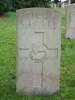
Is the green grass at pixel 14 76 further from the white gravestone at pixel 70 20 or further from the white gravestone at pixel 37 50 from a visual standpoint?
the white gravestone at pixel 70 20

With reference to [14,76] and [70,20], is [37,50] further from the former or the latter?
[70,20]

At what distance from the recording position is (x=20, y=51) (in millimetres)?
6496

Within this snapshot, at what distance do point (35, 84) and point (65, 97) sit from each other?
553 mm

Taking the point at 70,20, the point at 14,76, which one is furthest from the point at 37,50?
the point at 70,20

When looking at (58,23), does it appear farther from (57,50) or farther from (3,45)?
(3,45)

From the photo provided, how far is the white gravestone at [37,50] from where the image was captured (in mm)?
6418

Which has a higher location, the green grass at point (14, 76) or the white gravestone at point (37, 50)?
the white gravestone at point (37, 50)

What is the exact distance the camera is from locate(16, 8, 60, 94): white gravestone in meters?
6.42

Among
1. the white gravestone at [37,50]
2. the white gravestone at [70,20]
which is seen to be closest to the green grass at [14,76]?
the white gravestone at [37,50]

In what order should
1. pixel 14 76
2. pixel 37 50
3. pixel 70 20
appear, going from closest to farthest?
pixel 37 50 → pixel 14 76 → pixel 70 20

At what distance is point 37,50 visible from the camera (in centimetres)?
650

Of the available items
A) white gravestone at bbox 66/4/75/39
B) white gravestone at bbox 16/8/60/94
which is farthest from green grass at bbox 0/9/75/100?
white gravestone at bbox 66/4/75/39

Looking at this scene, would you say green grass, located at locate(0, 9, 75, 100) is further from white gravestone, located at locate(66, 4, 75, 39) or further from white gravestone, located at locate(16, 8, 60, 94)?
white gravestone, located at locate(66, 4, 75, 39)

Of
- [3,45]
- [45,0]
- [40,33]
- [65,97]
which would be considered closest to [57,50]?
[40,33]
